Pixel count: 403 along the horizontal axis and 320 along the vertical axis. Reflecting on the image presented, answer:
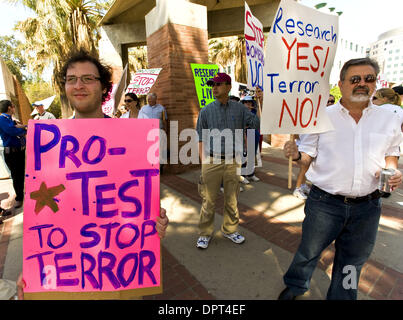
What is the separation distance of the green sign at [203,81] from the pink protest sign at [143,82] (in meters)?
0.88

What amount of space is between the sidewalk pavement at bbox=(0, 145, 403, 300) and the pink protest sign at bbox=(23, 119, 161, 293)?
3.63 feet

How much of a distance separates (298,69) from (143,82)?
13.4ft

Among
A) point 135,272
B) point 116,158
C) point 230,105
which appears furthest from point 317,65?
point 135,272

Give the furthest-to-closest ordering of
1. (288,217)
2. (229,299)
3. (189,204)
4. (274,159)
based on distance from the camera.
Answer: (274,159), (189,204), (288,217), (229,299)

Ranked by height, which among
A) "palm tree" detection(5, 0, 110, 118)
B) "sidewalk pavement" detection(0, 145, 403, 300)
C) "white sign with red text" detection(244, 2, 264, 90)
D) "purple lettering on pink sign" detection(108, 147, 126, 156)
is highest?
"palm tree" detection(5, 0, 110, 118)

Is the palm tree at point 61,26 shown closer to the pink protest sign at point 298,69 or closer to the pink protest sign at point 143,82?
the pink protest sign at point 143,82

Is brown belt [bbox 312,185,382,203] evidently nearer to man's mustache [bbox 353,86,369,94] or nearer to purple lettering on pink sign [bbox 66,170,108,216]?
man's mustache [bbox 353,86,369,94]

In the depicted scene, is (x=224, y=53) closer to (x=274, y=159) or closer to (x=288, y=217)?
(x=274, y=159)

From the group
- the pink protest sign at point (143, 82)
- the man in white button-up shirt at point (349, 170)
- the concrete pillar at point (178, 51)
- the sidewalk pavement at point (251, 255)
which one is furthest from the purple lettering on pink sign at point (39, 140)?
the concrete pillar at point (178, 51)

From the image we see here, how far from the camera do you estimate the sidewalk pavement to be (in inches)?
82.3

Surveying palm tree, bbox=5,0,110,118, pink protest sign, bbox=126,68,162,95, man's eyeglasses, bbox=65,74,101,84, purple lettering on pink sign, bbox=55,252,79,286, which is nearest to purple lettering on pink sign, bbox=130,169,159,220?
purple lettering on pink sign, bbox=55,252,79,286

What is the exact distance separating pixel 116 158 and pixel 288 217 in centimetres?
308

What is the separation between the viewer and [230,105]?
2.67 m

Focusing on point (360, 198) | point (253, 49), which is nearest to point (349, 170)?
point (360, 198)
